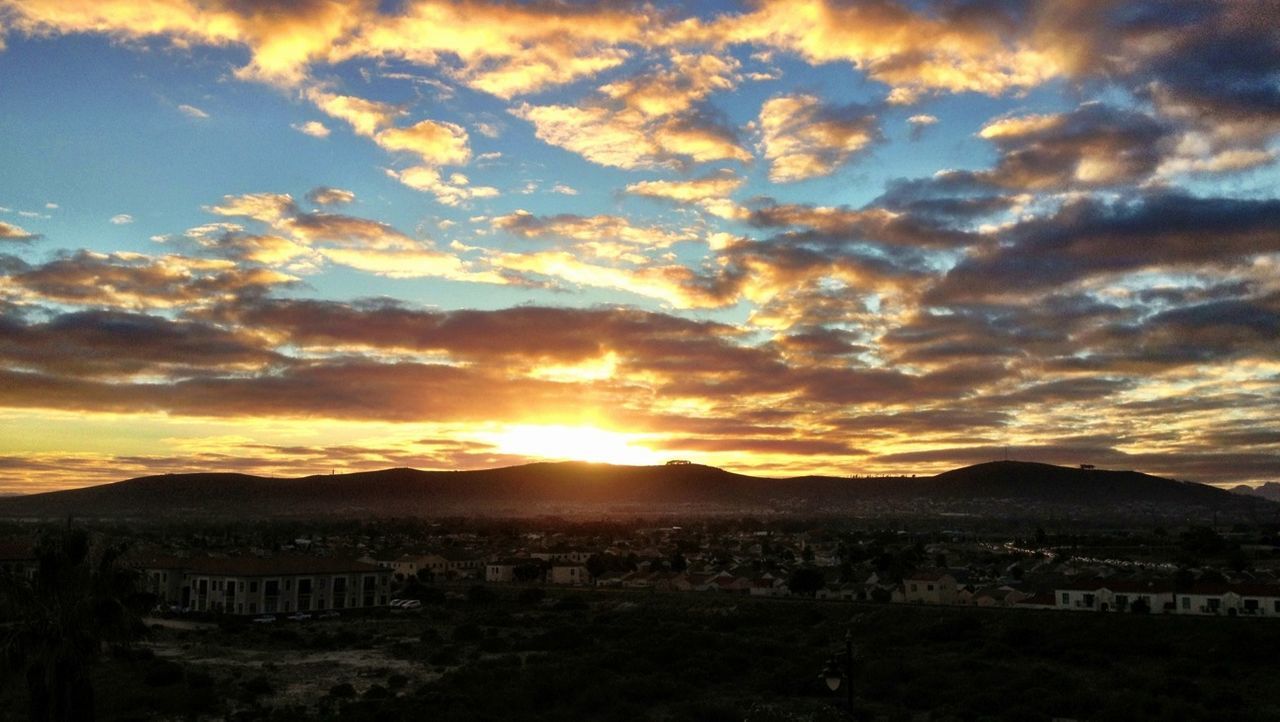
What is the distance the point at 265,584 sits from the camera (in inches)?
2928

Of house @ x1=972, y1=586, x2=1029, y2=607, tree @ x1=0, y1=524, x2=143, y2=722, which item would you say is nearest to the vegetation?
tree @ x1=0, y1=524, x2=143, y2=722

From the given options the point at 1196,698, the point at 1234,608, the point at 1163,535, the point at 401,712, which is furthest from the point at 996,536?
the point at 401,712

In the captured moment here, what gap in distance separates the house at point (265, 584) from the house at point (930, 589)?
139 ft

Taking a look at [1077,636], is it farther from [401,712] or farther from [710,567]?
[710,567]

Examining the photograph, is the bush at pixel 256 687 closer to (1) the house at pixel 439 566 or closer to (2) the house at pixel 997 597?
(2) the house at pixel 997 597

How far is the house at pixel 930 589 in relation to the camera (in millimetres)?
76562

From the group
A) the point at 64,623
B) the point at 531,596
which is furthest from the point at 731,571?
the point at 64,623

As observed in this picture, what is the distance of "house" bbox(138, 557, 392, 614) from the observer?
73750 mm

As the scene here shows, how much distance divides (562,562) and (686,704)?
72.9 metres

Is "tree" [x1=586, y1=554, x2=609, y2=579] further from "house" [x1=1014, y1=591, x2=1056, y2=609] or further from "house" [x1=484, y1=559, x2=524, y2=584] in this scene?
"house" [x1=1014, y1=591, x2=1056, y2=609]

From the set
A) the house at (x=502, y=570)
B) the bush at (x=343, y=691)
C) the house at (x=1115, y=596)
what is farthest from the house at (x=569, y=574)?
the bush at (x=343, y=691)

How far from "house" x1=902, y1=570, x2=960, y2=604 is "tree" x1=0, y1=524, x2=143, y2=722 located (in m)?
60.9

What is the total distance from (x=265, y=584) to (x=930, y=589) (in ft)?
164

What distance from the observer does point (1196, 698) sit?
40562mm
